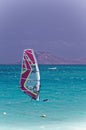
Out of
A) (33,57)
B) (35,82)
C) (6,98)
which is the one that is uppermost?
(33,57)

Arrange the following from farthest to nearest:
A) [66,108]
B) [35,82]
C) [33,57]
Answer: [66,108] → [35,82] → [33,57]

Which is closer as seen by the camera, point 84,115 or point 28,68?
point 28,68

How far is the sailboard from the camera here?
15.4 metres

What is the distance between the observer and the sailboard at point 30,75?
15373mm

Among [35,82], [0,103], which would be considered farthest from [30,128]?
[0,103]

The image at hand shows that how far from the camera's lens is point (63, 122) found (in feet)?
95.1

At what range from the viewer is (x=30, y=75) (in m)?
16.4

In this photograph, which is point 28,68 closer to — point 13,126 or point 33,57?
point 33,57

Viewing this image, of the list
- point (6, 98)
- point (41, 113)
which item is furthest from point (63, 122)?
point (6, 98)

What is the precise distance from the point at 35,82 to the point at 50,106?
77.1 feet

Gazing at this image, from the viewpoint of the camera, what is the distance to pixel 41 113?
34594 mm

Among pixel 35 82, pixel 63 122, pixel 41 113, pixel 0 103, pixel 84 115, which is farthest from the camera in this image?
pixel 0 103

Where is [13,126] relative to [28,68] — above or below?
below

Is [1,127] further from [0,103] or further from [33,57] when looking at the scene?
[0,103]
